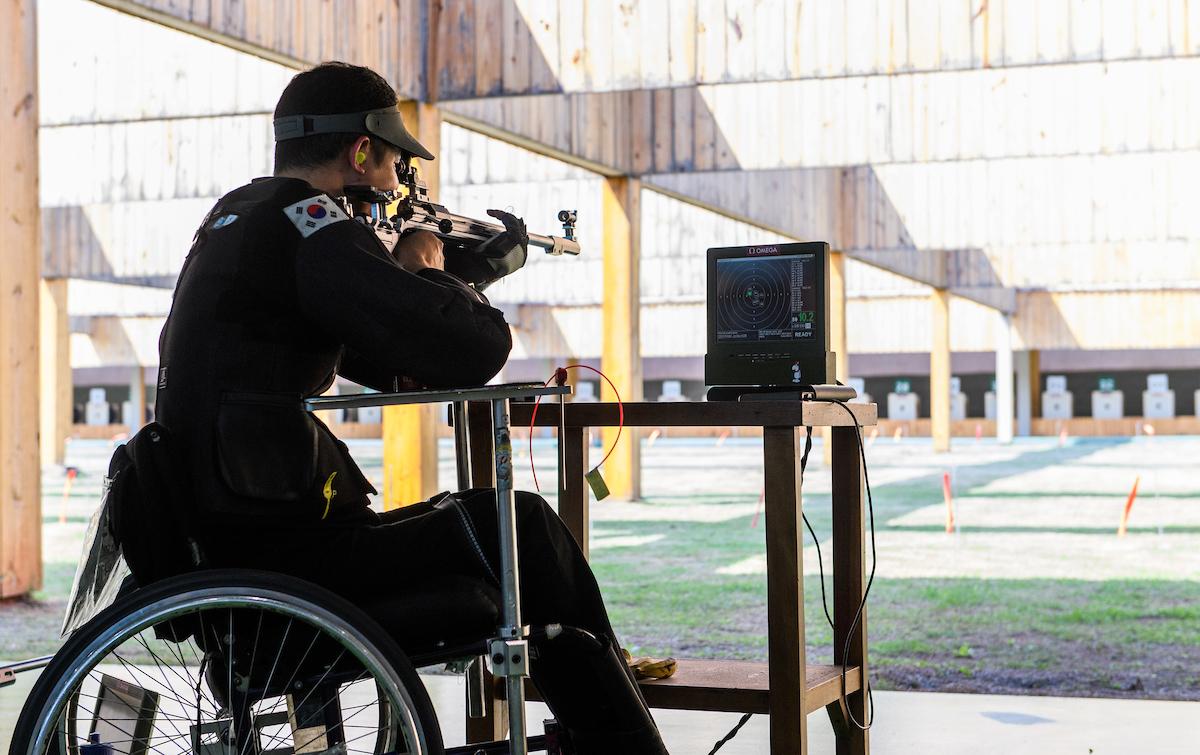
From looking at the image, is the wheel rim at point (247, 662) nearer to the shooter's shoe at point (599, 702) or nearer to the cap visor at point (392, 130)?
the shooter's shoe at point (599, 702)

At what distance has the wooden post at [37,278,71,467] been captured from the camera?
708 inches

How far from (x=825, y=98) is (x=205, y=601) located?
33.4 ft

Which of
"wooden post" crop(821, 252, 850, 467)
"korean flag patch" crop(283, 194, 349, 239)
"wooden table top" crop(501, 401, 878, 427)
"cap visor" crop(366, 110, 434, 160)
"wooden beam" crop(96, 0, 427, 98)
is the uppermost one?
"wooden beam" crop(96, 0, 427, 98)

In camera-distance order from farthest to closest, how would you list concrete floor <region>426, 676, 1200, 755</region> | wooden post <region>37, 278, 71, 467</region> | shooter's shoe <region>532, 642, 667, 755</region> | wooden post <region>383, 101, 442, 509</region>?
wooden post <region>37, 278, 71, 467</region> < wooden post <region>383, 101, 442, 509</region> < concrete floor <region>426, 676, 1200, 755</region> < shooter's shoe <region>532, 642, 667, 755</region>

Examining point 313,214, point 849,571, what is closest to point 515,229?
point 313,214

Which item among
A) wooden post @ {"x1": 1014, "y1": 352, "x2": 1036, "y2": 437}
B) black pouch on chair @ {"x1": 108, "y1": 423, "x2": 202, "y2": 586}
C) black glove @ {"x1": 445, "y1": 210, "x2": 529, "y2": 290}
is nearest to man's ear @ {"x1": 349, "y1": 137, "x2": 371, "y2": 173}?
black glove @ {"x1": 445, "y1": 210, "x2": 529, "y2": 290}

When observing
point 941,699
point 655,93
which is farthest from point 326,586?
point 655,93

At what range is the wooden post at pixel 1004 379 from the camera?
25812 millimetres

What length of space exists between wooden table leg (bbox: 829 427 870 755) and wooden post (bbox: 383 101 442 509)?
542cm

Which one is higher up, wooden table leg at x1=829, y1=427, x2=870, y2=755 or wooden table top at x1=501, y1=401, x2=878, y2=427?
wooden table top at x1=501, y1=401, x2=878, y2=427

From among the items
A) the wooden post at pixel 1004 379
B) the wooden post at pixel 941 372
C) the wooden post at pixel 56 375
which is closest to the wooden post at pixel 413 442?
the wooden post at pixel 56 375

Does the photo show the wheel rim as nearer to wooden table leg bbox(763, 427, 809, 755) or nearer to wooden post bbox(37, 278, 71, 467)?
wooden table leg bbox(763, 427, 809, 755)

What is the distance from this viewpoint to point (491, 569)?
2.02 m

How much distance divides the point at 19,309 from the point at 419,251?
442 cm
